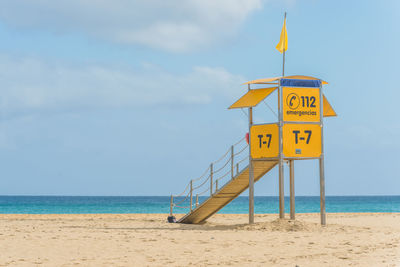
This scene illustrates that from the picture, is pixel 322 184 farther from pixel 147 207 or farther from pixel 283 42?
pixel 147 207

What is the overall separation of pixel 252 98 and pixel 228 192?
12.4ft

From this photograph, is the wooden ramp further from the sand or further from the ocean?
the ocean

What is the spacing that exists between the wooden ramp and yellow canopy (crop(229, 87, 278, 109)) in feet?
6.69

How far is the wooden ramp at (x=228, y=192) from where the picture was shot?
20.0 meters

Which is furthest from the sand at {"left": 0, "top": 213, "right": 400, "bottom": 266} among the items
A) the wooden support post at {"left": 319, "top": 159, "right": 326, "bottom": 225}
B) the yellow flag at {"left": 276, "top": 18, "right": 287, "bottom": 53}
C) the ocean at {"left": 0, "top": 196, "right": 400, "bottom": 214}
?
the ocean at {"left": 0, "top": 196, "right": 400, "bottom": 214}

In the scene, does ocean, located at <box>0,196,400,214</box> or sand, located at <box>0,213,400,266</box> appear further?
ocean, located at <box>0,196,400,214</box>

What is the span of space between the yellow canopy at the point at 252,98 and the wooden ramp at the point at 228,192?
6.69 feet

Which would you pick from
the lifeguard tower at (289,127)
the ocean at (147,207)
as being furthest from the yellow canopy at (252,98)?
the ocean at (147,207)

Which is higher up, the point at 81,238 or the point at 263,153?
the point at 263,153

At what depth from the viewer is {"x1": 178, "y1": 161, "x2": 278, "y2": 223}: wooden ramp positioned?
19969 mm

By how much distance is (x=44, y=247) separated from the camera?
13164 mm

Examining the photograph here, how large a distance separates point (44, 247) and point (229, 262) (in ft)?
14.8

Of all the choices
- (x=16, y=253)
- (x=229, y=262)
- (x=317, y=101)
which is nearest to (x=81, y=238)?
(x=16, y=253)

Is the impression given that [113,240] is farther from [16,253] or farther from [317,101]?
[317,101]
